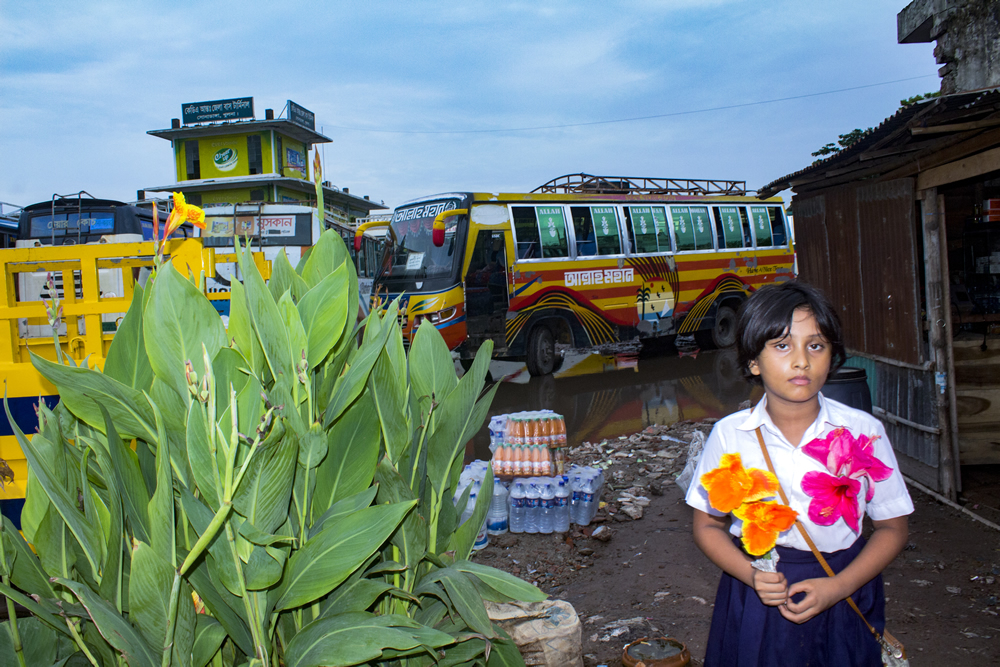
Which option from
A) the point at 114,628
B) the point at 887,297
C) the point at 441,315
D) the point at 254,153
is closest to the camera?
the point at 114,628

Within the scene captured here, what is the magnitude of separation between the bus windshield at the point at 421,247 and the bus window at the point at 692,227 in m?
4.78

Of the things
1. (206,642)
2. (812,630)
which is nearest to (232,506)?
(206,642)

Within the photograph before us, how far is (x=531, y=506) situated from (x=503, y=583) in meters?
3.03

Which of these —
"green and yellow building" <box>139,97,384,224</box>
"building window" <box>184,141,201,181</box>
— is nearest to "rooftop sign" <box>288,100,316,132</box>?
"green and yellow building" <box>139,97,384,224</box>

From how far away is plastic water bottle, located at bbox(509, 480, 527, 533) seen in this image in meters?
4.43

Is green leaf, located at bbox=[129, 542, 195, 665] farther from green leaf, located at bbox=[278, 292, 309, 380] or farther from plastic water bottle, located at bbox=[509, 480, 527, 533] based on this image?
plastic water bottle, located at bbox=[509, 480, 527, 533]

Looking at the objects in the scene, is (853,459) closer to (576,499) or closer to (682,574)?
(682,574)

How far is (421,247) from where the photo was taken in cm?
1045

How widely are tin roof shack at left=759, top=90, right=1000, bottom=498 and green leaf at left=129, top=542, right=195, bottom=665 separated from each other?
4090mm

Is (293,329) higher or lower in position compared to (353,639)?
higher

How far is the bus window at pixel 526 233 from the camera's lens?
35.2 feet

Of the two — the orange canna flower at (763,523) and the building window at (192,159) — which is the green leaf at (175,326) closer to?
the orange canna flower at (763,523)

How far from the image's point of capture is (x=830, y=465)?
157 cm

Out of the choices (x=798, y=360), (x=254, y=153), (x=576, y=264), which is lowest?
(x=798, y=360)
